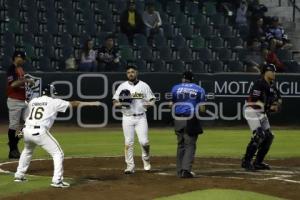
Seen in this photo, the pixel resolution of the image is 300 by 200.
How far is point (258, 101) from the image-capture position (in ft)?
44.1

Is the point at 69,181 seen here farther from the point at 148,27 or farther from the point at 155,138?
the point at 148,27

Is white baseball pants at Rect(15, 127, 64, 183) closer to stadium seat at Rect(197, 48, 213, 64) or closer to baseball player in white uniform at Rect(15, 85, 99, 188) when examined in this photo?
baseball player in white uniform at Rect(15, 85, 99, 188)

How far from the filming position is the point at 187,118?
12328 millimetres

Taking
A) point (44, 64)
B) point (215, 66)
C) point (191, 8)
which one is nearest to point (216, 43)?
point (215, 66)

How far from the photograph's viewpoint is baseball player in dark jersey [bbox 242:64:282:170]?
1341 cm

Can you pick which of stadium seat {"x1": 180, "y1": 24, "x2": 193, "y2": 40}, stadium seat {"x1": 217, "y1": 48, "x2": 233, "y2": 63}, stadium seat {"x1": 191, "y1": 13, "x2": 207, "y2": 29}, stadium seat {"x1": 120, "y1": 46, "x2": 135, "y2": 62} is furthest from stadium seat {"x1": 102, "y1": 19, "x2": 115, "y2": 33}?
stadium seat {"x1": 217, "y1": 48, "x2": 233, "y2": 63}

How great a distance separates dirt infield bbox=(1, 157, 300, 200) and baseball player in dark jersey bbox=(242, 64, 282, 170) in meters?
0.41

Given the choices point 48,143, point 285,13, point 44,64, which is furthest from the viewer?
point 285,13

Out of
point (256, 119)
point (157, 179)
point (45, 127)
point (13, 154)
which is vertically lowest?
point (13, 154)

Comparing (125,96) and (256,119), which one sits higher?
(125,96)

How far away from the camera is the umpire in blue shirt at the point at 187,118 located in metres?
12.3

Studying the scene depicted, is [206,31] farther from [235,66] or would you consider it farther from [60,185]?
[60,185]

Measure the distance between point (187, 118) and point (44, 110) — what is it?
2541mm

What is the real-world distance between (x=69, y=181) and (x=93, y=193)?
1.25 meters
